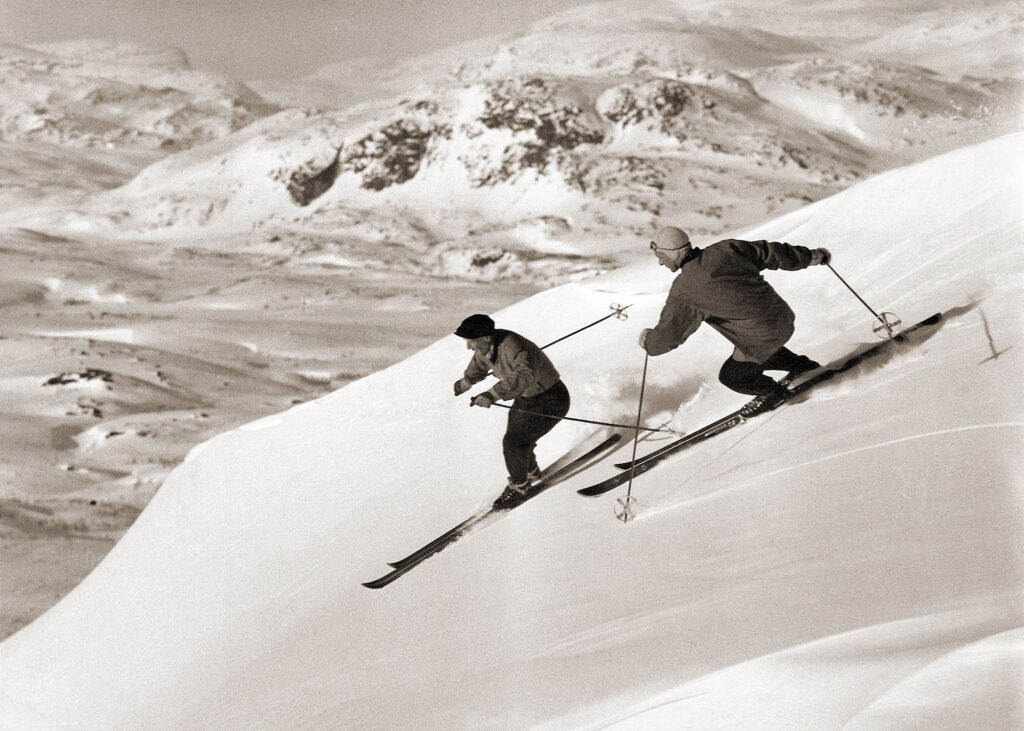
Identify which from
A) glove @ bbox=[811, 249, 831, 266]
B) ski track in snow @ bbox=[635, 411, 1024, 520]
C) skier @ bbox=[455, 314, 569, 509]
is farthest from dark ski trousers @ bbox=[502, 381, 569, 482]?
glove @ bbox=[811, 249, 831, 266]

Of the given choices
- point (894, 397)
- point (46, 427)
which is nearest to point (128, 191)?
point (46, 427)

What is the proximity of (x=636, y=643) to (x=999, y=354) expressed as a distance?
49.0 inches

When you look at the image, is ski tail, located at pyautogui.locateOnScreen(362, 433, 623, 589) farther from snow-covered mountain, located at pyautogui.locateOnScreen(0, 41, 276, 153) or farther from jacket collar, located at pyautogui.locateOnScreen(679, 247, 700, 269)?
snow-covered mountain, located at pyautogui.locateOnScreen(0, 41, 276, 153)

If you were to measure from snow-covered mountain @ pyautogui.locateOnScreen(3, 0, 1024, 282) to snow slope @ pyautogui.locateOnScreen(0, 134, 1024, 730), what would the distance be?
12.9 meters

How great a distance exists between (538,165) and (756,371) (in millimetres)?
21619

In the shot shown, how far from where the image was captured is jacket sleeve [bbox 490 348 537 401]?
328cm

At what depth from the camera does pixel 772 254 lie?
116 inches

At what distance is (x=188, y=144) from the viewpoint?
41.1 meters

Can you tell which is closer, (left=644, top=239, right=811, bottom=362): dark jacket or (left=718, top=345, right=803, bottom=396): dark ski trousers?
(left=644, top=239, right=811, bottom=362): dark jacket

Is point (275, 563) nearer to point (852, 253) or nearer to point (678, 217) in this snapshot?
point (852, 253)

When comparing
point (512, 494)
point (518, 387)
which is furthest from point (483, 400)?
point (512, 494)

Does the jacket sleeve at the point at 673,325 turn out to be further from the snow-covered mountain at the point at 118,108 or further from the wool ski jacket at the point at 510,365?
the snow-covered mountain at the point at 118,108

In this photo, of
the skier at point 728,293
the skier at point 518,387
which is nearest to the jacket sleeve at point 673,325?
the skier at point 728,293

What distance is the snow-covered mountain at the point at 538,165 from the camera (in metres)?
20.6
